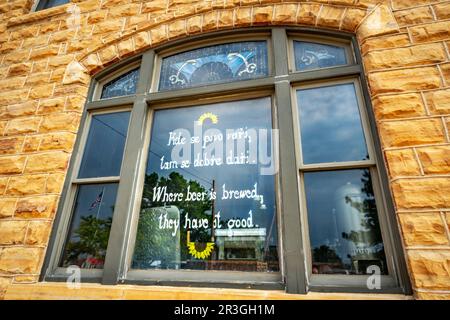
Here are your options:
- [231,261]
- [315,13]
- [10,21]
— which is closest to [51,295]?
[231,261]

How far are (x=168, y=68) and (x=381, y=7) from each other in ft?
7.23

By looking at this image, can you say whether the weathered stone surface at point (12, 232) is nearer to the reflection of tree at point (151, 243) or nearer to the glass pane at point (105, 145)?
the glass pane at point (105, 145)

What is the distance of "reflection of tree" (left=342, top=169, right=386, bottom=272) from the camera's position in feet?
6.24

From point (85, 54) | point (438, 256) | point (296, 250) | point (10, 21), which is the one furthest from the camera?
point (10, 21)

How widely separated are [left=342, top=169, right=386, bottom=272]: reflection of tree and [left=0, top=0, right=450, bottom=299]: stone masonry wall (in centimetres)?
21

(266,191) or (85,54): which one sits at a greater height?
(85,54)

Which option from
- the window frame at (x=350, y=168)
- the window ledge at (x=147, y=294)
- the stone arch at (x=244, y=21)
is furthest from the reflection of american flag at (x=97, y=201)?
the window frame at (x=350, y=168)

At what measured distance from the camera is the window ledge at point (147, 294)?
1753 mm

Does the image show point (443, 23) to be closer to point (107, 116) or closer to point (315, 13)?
point (315, 13)

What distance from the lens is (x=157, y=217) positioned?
2418mm

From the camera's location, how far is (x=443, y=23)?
2172 mm

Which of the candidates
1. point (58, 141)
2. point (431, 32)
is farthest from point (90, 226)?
point (431, 32)

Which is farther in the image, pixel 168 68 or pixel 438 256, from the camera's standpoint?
pixel 168 68

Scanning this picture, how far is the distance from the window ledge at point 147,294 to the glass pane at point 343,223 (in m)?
0.20
